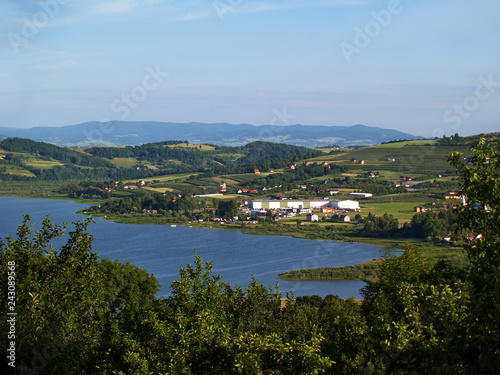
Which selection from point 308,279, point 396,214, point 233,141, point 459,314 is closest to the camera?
point 459,314

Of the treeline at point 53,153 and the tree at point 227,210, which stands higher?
the treeline at point 53,153

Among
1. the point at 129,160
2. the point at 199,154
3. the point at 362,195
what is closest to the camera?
the point at 362,195

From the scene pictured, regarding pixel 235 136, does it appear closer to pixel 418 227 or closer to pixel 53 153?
pixel 53 153

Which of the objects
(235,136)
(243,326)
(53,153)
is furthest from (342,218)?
(235,136)

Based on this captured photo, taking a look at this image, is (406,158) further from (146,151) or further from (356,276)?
(146,151)

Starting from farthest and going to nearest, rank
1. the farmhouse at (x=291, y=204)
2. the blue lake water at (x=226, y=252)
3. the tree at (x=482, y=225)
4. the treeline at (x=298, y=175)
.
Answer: the treeline at (x=298, y=175)
the farmhouse at (x=291, y=204)
the blue lake water at (x=226, y=252)
the tree at (x=482, y=225)

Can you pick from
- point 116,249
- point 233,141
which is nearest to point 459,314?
point 116,249

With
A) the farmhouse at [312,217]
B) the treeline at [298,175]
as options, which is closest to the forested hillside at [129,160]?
the treeline at [298,175]

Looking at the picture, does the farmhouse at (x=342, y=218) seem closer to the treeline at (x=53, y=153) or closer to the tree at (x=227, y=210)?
the tree at (x=227, y=210)

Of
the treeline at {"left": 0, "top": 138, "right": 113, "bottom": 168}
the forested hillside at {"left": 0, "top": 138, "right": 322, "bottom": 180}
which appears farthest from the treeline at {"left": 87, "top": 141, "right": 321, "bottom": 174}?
the treeline at {"left": 0, "top": 138, "right": 113, "bottom": 168}
